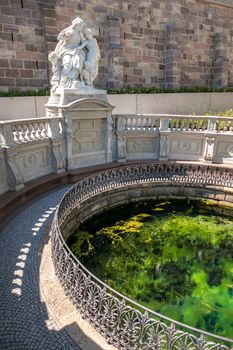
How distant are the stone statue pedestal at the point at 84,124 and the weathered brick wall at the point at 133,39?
13.2ft

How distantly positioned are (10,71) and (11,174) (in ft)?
20.0

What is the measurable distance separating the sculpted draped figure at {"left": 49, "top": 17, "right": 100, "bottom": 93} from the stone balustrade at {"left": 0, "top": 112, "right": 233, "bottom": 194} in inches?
46.5

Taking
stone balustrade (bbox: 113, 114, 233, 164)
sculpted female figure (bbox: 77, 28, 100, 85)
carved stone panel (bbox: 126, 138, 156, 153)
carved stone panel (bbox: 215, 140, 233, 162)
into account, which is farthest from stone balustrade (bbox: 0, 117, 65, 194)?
carved stone panel (bbox: 215, 140, 233, 162)

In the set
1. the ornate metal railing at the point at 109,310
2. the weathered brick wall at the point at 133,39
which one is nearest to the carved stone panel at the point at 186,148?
the ornate metal railing at the point at 109,310

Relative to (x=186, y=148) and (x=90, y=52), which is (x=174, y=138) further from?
(x=90, y=52)

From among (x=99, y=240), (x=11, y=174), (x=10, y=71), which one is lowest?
(x=99, y=240)

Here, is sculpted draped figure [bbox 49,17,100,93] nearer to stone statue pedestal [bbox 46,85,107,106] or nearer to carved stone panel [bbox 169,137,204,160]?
stone statue pedestal [bbox 46,85,107,106]

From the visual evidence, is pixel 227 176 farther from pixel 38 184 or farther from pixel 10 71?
pixel 10 71

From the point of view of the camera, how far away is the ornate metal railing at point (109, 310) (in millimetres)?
2689

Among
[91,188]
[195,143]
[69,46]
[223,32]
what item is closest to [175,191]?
[195,143]

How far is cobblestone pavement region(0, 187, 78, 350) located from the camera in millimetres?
3137

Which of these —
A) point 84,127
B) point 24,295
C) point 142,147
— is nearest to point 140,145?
point 142,147

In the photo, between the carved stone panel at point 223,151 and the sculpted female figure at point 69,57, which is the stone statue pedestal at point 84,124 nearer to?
the sculpted female figure at point 69,57

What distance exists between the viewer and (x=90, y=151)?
8.83 m
